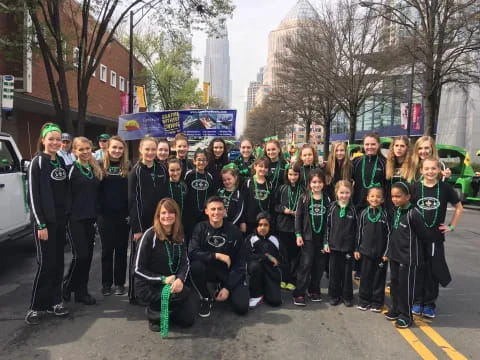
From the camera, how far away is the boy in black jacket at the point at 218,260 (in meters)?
4.14

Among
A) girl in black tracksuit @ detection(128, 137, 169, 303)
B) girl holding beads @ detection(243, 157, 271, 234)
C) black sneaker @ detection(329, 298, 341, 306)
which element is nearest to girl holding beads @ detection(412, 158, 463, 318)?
black sneaker @ detection(329, 298, 341, 306)

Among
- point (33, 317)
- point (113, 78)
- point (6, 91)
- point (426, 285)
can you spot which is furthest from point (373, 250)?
point (113, 78)

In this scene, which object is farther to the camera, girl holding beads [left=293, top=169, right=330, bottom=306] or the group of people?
girl holding beads [left=293, top=169, right=330, bottom=306]

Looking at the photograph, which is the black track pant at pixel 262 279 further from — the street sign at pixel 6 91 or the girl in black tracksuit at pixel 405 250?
the street sign at pixel 6 91

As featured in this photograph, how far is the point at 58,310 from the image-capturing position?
4004 millimetres

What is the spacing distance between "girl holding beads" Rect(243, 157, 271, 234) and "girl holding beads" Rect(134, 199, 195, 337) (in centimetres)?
133

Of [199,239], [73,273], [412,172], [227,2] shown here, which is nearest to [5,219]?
[73,273]

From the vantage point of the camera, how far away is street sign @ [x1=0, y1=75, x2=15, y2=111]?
821cm

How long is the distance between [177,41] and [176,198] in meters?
12.7

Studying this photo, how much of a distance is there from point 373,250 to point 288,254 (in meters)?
1.23

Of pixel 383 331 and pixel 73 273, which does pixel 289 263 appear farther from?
pixel 73 273

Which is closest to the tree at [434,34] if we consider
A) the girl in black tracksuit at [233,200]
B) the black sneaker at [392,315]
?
the girl in black tracksuit at [233,200]

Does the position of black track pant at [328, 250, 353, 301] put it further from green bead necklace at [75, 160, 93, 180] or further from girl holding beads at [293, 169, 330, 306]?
green bead necklace at [75, 160, 93, 180]

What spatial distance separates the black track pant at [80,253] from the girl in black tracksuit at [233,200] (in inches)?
63.8
